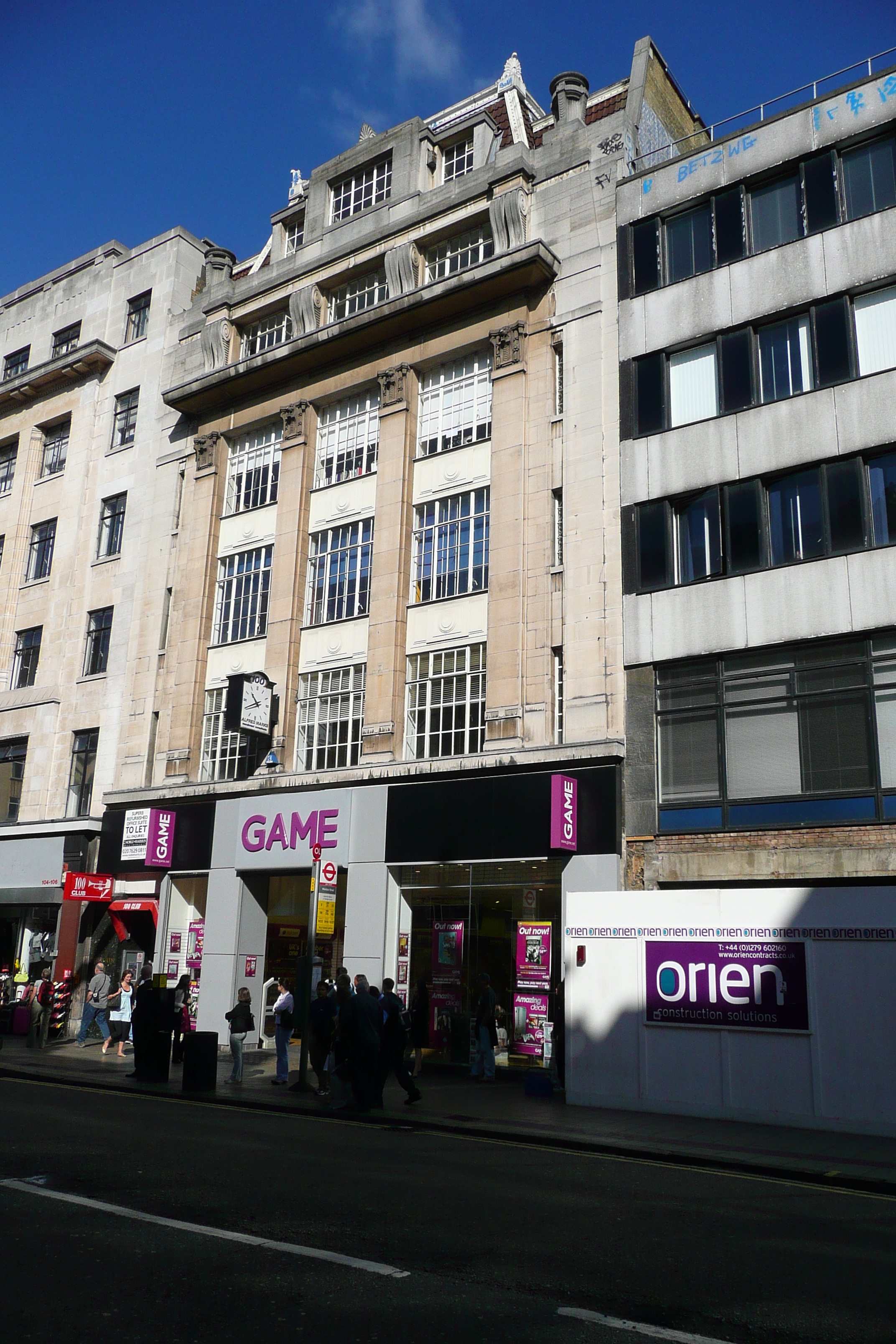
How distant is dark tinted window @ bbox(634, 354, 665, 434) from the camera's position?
22.9 metres

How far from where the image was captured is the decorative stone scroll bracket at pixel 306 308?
30.2m

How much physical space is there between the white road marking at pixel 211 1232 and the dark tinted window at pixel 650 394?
18.6 m

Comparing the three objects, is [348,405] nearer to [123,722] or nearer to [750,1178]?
[123,722]

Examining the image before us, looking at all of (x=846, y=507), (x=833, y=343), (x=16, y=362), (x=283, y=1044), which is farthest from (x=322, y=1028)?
(x=16, y=362)

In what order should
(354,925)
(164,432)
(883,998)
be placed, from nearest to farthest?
(883,998) < (354,925) < (164,432)

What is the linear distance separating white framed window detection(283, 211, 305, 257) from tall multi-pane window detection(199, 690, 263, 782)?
13.9 m

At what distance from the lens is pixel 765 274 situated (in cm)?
2192

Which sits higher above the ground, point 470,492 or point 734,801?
point 470,492

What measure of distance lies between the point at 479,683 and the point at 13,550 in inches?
824

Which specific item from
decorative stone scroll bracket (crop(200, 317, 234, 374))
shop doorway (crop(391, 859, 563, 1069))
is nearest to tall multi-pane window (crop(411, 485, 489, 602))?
shop doorway (crop(391, 859, 563, 1069))

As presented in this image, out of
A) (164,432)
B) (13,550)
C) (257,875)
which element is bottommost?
(257,875)

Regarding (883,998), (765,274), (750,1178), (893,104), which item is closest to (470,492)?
(765,274)

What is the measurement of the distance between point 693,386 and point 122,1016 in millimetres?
19060

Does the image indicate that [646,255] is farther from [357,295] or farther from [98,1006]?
[98,1006]
